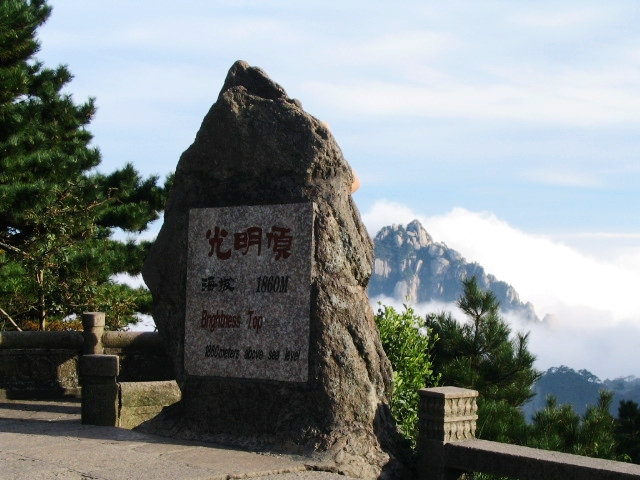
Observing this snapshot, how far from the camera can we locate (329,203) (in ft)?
19.2

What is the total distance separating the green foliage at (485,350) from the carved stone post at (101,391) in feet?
11.5

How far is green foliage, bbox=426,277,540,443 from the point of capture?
886cm

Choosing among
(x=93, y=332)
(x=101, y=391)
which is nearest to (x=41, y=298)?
(x=93, y=332)

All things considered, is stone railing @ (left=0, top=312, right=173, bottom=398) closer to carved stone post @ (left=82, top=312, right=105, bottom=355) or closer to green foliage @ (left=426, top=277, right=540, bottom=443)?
carved stone post @ (left=82, top=312, right=105, bottom=355)

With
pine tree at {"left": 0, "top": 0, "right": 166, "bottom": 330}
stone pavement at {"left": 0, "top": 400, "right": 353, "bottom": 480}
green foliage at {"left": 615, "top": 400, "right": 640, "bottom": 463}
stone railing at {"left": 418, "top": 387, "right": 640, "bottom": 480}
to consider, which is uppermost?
pine tree at {"left": 0, "top": 0, "right": 166, "bottom": 330}

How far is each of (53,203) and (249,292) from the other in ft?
24.1

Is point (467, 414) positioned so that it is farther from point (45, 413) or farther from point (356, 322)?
point (45, 413)

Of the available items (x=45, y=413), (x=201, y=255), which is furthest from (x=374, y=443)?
(x=45, y=413)

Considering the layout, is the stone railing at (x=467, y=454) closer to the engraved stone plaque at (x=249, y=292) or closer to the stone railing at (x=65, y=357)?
the engraved stone plaque at (x=249, y=292)

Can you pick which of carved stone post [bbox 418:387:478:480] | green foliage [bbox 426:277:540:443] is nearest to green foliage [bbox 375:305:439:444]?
green foliage [bbox 426:277:540:443]

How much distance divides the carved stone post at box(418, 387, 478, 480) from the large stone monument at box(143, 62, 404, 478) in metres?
0.21

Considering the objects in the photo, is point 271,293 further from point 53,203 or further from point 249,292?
point 53,203

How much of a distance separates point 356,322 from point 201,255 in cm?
133

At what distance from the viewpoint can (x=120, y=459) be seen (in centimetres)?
509
